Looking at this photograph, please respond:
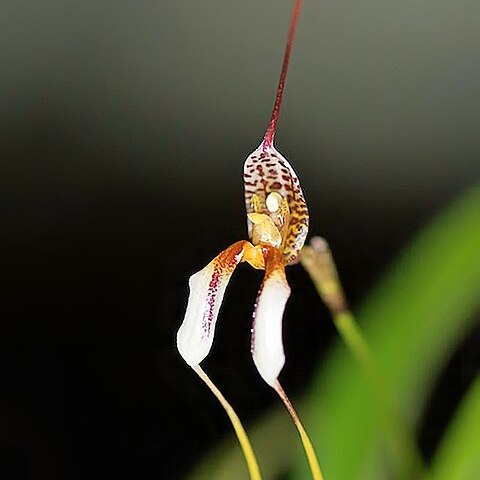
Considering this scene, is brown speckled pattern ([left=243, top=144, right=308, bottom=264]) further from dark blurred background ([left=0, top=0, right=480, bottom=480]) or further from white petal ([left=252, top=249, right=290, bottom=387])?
dark blurred background ([left=0, top=0, right=480, bottom=480])

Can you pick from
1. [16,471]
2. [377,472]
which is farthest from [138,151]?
[377,472]

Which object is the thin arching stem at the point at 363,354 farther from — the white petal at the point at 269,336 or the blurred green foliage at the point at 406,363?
the white petal at the point at 269,336

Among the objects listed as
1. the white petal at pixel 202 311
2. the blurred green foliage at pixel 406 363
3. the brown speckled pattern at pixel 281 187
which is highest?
the brown speckled pattern at pixel 281 187

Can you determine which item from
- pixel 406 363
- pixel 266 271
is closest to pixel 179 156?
pixel 406 363

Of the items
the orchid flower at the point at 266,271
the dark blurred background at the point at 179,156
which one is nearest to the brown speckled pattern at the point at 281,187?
the orchid flower at the point at 266,271

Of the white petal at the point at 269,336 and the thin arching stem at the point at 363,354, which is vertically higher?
the white petal at the point at 269,336

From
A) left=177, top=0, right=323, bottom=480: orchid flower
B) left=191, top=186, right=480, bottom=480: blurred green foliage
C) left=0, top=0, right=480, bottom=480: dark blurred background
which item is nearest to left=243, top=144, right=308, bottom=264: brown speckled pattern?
left=177, top=0, right=323, bottom=480: orchid flower
